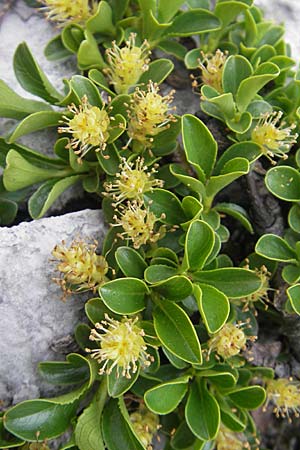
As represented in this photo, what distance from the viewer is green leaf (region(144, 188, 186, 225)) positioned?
69.6 inches

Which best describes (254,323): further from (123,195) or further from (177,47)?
(177,47)

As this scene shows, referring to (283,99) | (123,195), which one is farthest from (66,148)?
(283,99)

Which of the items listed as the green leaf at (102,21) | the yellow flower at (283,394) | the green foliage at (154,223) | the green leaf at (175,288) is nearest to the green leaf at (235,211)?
the green foliage at (154,223)

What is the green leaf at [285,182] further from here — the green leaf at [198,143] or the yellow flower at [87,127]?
the yellow flower at [87,127]

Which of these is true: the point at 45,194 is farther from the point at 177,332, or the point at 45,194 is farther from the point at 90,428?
the point at 90,428

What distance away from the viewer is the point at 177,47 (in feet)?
7.00

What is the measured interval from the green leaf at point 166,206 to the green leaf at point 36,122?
42cm

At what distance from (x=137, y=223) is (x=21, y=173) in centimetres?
44

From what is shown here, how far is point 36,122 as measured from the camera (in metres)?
1.86

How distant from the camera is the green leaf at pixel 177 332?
1554 millimetres

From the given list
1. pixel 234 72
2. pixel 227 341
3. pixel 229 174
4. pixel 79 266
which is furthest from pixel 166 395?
pixel 234 72

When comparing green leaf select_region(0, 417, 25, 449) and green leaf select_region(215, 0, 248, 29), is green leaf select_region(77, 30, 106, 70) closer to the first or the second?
green leaf select_region(215, 0, 248, 29)

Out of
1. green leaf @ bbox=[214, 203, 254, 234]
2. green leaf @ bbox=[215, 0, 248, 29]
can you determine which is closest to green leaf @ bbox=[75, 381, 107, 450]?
green leaf @ bbox=[214, 203, 254, 234]

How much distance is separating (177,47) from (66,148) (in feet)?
2.12
